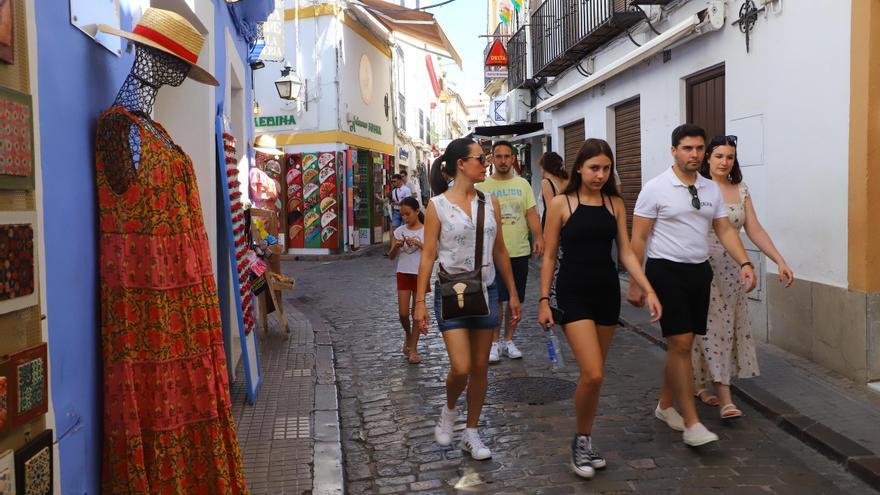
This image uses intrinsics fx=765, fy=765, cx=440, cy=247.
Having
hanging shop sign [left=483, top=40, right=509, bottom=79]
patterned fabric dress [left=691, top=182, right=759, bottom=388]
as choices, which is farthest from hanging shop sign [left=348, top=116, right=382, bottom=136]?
patterned fabric dress [left=691, top=182, right=759, bottom=388]

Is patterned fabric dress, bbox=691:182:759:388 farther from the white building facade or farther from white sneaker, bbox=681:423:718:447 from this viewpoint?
the white building facade

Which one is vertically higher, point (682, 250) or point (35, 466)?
point (682, 250)

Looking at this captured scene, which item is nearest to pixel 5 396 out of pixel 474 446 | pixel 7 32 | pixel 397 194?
pixel 7 32

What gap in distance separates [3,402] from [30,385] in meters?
0.20

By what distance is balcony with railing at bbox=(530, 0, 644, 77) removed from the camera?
11398 millimetres

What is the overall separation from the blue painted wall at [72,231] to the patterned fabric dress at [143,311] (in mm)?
58

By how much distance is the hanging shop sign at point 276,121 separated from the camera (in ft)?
63.2

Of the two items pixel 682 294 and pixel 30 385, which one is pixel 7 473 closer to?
pixel 30 385

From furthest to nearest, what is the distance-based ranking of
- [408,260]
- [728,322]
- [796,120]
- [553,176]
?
[553,176] < [408,260] < [796,120] < [728,322]

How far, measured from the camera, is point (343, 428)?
5344 millimetres

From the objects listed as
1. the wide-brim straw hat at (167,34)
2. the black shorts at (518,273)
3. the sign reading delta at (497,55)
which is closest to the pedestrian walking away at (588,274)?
the wide-brim straw hat at (167,34)

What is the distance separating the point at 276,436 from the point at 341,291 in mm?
7529

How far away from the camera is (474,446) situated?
457 cm

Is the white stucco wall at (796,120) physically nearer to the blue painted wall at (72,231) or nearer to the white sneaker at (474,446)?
the white sneaker at (474,446)
